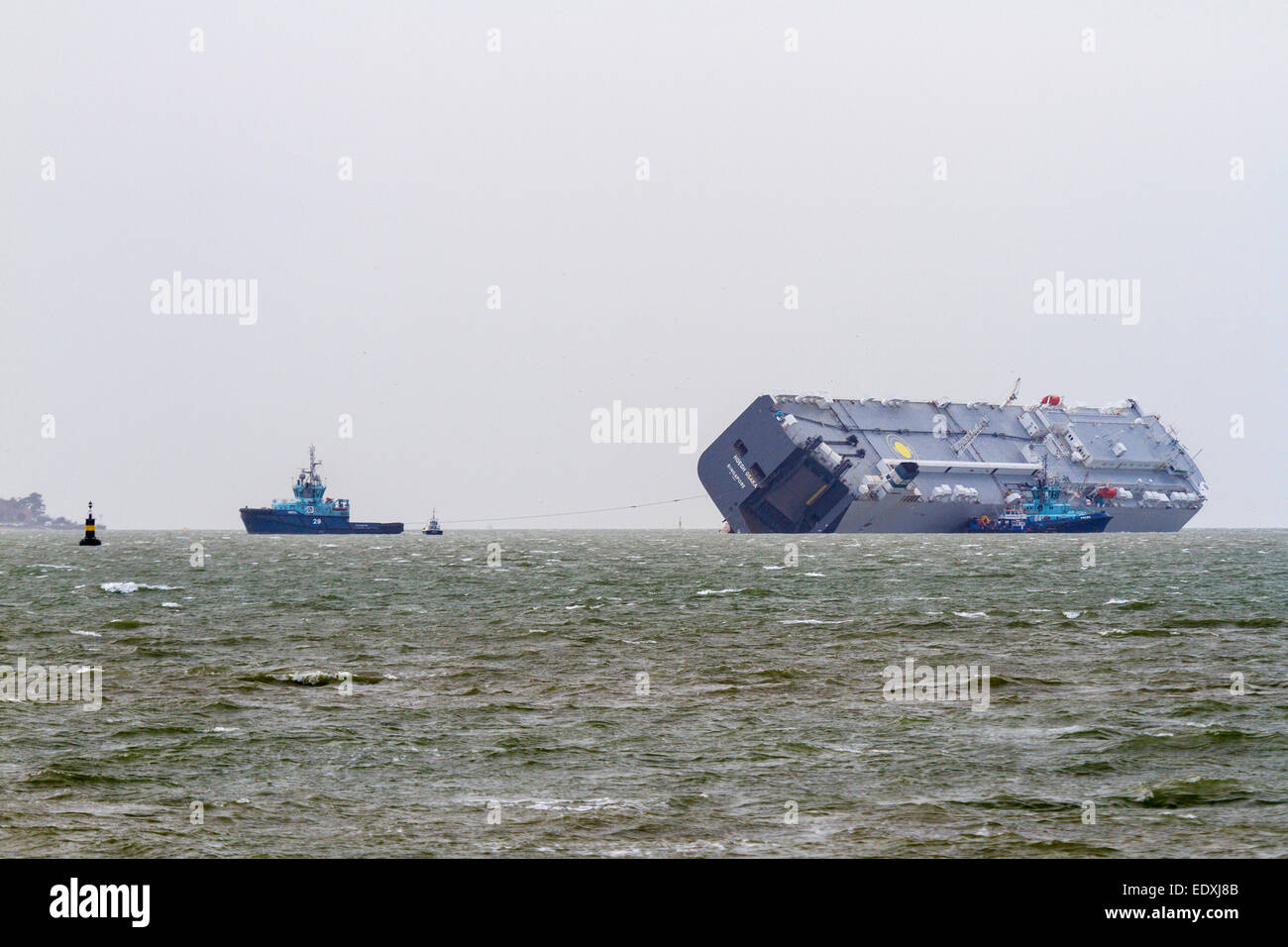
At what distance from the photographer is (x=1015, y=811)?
14750 mm

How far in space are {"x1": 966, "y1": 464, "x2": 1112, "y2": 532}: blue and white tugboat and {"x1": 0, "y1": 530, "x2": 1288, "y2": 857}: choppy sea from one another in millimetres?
87198

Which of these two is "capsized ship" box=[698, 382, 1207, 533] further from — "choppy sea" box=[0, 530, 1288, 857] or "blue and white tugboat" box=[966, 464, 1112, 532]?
"choppy sea" box=[0, 530, 1288, 857]

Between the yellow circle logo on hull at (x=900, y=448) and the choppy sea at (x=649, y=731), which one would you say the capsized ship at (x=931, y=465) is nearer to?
the yellow circle logo on hull at (x=900, y=448)

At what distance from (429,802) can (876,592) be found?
118 feet

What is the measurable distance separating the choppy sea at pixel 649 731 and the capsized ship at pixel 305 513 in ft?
373

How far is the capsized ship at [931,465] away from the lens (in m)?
119

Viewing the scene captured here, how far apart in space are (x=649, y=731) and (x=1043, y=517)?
4539 inches

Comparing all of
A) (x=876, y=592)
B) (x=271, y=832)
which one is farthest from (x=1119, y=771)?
(x=876, y=592)

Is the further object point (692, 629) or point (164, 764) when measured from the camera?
point (692, 629)

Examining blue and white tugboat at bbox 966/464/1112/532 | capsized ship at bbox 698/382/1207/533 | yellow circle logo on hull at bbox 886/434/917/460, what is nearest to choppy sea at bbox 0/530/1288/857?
capsized ship at bbox 698/382/1207/533

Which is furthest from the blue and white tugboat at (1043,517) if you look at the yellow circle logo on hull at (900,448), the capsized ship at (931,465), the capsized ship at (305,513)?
the capsized ship at (305,513)

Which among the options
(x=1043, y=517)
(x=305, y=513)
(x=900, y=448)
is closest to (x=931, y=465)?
(x=900, y=448)
